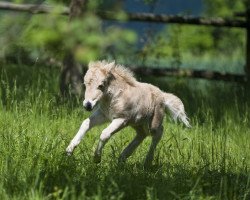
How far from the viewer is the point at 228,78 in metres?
9.81

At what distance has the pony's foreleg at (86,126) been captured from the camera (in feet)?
18.5

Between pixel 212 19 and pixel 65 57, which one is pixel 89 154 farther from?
pixel 212 19

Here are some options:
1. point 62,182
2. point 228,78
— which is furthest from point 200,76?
point 62,182

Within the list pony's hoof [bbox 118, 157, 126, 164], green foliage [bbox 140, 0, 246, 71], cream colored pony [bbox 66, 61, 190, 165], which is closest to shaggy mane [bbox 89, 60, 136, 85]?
cream colored pony [bbox 66, 61, 190, 165]

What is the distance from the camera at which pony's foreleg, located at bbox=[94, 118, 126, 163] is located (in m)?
5.59

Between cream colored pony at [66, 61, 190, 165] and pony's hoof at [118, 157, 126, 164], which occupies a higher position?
cream colored pony at [66, 61, 190, 165]

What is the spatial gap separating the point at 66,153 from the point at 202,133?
1633 millimetres

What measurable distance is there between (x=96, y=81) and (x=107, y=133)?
351 millimetres

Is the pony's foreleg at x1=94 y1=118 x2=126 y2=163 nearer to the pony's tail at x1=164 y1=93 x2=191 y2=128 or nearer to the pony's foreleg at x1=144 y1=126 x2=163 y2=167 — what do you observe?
the pony's foreleg at x1=144 y1=126 x2=163 y2=167

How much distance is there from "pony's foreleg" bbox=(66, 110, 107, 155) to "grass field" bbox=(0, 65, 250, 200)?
6cm

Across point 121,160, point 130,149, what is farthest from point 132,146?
point 121,160

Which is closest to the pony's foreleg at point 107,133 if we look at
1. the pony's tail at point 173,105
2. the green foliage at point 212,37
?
the pony's tail at point 173,105

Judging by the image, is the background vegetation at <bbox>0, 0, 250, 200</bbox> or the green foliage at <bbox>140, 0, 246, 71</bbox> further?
the green foliage at <bbox>140, 0, 246, 71</bbox>

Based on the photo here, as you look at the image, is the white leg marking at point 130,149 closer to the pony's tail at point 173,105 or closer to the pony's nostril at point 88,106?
the pony's tail at point 173,105
